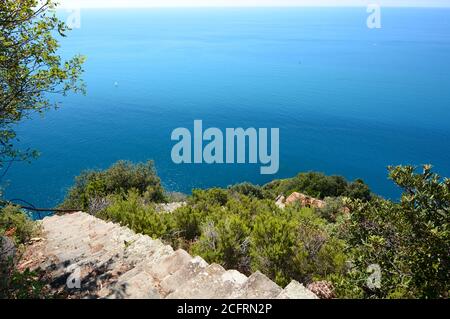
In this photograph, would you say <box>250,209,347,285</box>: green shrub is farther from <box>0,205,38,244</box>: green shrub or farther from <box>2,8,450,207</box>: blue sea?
<box>2,8,450,207</box>: blue sea

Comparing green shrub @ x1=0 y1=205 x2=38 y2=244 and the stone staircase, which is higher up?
green shrub @ x1=0 y1=205 x2=38 y2=244

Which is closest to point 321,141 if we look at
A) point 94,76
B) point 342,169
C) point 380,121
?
point 342,169

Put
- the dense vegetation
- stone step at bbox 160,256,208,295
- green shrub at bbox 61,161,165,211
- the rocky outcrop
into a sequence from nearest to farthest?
the dense vegetation
stone step at bbox 160,256,208,295
green shrub at bbox 61,161,165,211
the rocky outcrop

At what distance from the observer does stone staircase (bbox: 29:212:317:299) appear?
4227 mm

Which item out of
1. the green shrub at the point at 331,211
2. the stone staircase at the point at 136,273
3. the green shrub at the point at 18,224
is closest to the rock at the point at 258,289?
the stone staircase at the point at 136,273

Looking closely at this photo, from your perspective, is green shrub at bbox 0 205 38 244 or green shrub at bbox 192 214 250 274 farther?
green shrub at bbox 0 205 38 244

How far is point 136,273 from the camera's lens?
16.9ft

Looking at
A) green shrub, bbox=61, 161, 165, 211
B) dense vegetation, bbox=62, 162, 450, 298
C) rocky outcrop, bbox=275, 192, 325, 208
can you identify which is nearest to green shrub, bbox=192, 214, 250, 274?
dense vegetation, bbox=62, 162, 450, 298

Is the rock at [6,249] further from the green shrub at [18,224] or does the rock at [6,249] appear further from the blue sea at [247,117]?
the blue sea at [247,117]

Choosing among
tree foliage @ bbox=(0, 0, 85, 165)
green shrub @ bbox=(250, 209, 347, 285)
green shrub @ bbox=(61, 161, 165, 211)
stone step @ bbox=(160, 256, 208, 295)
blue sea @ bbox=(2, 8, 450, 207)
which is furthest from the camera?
blue sea @ bbox=(2, 8, 450, 207)

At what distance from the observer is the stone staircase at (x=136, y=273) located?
4.23m

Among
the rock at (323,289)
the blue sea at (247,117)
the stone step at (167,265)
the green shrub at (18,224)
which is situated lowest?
the rock at (323,289)

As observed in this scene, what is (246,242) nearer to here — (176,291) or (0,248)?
(176,291)
